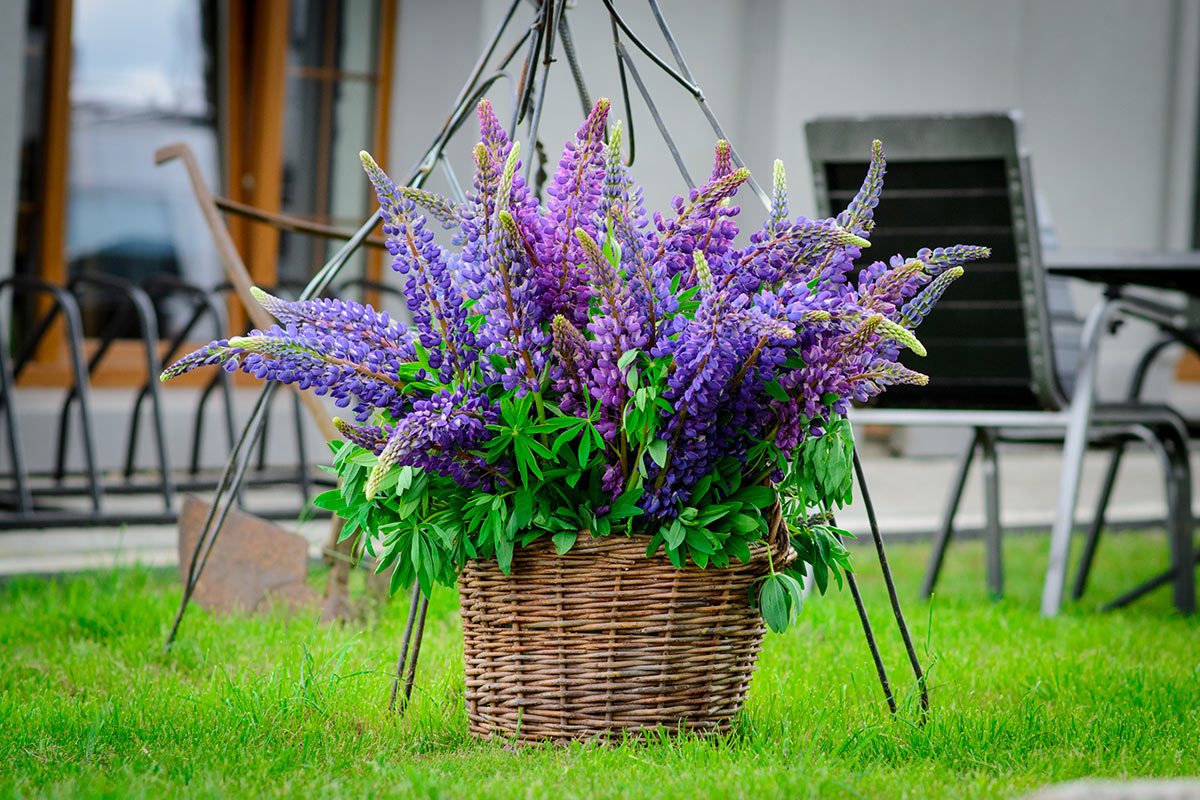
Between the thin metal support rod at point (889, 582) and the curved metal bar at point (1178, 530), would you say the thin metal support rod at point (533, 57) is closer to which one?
the thin metal support rod at point (889, 582)

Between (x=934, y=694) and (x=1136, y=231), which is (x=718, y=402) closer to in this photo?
(x=934, y=694)

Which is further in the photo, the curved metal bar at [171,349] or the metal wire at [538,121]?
the curved metal bar at [171,349]

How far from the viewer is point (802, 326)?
4.59 feet

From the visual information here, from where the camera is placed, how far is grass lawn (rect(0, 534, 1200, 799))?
1.36 metres

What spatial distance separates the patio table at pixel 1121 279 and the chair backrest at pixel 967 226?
0.41 feet

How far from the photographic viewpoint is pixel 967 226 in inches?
106

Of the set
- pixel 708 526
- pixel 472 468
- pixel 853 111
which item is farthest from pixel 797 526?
pixel 853 111

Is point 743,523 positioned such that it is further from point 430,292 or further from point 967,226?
point 967,226

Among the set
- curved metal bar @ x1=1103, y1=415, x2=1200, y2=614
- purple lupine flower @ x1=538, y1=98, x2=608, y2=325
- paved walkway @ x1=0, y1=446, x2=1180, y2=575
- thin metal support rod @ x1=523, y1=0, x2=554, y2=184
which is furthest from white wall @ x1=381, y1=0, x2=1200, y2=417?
purple lupine flower @ x1=538, y1=98, x2=608, y2=325

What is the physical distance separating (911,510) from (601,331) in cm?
381

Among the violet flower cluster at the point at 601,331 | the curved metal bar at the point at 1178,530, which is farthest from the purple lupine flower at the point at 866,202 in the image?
the curved metal bar at the point at 1178,530

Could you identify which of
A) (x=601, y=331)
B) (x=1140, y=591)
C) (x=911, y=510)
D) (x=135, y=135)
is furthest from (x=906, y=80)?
(x=601, y=331)

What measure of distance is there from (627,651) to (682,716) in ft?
0.40

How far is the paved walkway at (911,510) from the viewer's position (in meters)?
3.26
